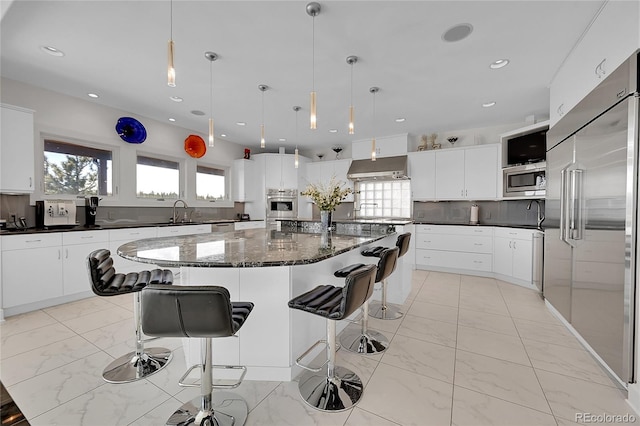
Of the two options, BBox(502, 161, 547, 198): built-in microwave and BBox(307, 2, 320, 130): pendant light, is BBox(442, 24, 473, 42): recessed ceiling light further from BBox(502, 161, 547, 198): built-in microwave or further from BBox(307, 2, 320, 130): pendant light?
BBox(502, 161, 547, 198): built-in microwave

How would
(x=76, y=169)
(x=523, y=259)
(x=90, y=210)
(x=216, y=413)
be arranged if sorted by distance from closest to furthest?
(x=216, y=413) < (x=90, y=210) < (x=76, y=169) < (x=523, y=259)

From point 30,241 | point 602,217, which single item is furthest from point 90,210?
point 602,217

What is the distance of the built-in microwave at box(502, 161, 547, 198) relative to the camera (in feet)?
13.8

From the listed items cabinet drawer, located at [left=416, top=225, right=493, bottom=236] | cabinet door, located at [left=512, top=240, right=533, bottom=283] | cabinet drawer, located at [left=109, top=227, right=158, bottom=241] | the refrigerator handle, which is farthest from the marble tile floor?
cabinet drawer, located at [left=416, top=225, right=493, bottom=236]

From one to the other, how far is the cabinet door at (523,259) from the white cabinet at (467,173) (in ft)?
3.33

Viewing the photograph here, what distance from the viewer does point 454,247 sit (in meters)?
5.05

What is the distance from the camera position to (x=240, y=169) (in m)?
6.45

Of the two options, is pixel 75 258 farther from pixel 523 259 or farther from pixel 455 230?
pixel 523 259

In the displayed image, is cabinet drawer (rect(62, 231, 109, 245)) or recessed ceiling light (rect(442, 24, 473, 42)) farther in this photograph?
cabinet drawer (rect(62, 231, 109, 245))

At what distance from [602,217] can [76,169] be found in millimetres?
6155

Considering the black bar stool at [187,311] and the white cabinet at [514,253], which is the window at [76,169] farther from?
the white cabinet at [514,253]

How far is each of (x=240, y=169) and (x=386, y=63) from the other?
4.39m

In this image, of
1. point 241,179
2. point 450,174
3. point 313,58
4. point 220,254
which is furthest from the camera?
point 241,179

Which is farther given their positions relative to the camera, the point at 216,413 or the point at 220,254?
the point at 220,254
